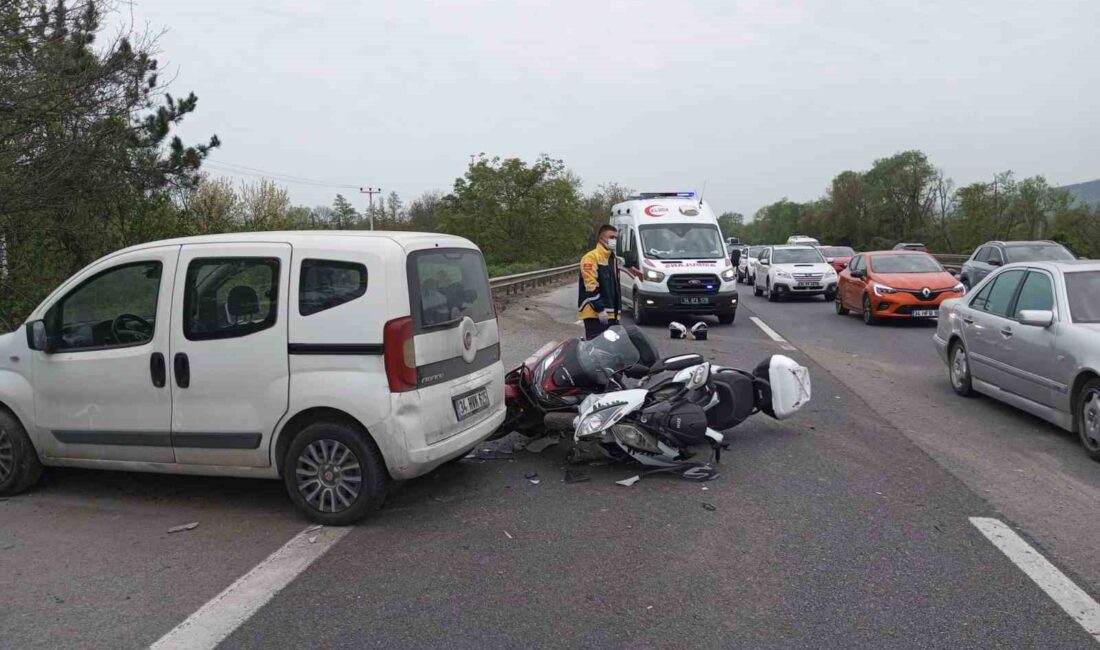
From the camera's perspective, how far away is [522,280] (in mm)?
29016

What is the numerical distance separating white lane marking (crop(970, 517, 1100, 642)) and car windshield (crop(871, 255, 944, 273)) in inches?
508

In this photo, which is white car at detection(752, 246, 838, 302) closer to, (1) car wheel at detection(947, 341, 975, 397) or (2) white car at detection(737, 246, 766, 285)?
(2) white car at detection(737, 246, 766, 285)

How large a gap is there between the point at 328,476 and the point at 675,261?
41.1 feet

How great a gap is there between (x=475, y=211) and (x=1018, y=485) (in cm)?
4501

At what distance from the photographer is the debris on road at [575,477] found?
5828 millimetres

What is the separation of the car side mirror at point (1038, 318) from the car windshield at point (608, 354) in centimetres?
337

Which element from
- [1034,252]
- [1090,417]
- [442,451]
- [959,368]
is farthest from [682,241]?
[442,451]

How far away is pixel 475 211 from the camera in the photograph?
49219 millimetres

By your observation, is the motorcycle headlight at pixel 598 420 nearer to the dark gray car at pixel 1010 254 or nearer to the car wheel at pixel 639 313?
the car wheel at pixel 639 313

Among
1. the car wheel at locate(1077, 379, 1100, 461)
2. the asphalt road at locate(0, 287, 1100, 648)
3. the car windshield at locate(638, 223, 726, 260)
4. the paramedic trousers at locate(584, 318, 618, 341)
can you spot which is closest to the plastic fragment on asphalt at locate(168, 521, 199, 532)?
the asphalt road at locate(0, 287, 1100, 648)

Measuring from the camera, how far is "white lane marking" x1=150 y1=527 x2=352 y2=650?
356cm

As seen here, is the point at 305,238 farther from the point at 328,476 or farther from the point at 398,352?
the point at 328,476

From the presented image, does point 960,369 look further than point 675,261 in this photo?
No

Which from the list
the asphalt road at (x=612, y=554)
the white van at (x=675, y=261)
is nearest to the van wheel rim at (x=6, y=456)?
the asphalt road at (x=612, y=554)
